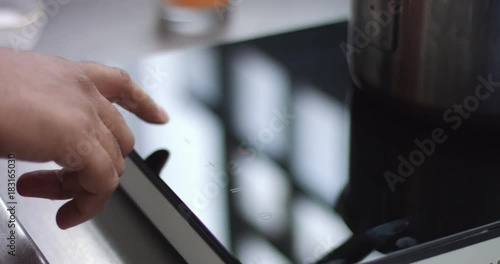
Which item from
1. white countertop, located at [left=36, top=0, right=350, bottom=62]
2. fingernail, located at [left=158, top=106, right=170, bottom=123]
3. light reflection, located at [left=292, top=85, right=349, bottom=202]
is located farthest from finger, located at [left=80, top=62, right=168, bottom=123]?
white countertop, located at [left=36, top=0, right=350, bottom=62]

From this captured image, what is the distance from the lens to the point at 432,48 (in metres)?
0.62

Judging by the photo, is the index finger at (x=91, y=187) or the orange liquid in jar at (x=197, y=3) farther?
the orange liquid in jar at (x=197, y=3)

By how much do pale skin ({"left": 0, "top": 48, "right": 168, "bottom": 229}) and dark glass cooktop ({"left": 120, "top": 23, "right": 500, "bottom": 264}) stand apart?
6cm

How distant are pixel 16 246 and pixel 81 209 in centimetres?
6

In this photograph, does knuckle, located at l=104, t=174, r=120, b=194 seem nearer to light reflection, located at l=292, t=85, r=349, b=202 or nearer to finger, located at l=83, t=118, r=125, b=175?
finger, located at l=83, t=118, r=125, b=175

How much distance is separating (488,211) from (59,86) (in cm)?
28

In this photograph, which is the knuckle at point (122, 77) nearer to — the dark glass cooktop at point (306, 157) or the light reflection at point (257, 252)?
the dark glass cooktop at point (306, 157)

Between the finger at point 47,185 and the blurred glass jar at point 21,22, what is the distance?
1.07 ft

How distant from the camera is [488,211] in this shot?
560 millimetres

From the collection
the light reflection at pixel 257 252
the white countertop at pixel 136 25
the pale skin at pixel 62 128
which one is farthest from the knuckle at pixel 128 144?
the white countertop at pixel 136 25

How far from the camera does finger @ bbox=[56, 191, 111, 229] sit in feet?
1.83

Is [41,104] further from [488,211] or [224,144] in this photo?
[488,211]

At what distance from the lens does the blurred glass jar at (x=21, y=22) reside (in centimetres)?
89

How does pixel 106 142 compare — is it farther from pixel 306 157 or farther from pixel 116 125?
pixel 306 157
